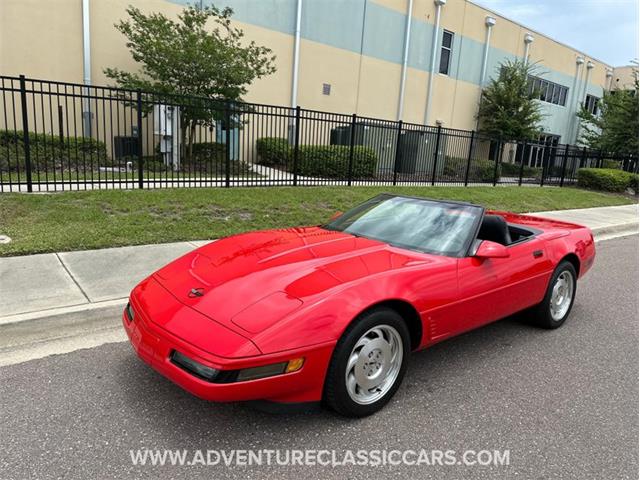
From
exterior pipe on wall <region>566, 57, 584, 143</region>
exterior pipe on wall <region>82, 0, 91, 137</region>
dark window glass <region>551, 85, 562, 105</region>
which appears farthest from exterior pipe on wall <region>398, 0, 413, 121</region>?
exterior pipe on wall <region>566, 57, 584, 143</region>

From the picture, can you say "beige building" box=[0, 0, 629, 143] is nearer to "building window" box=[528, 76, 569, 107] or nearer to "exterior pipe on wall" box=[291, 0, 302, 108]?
"exterior pipe on wall" box=[291, 0, 302, 108]

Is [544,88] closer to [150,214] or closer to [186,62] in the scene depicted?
[186,62]

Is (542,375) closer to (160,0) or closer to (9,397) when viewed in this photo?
(9,397)

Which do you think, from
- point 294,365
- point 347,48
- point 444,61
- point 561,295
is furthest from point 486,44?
point 294,365

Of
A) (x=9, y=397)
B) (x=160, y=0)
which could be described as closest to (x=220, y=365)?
(x=9, y=397)

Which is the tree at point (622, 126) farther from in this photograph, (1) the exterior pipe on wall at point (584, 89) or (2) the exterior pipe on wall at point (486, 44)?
(1) the exterior pipe on wall at point (584, 89)

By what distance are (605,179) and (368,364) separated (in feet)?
A: 71.1

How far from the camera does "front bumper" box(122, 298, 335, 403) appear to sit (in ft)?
7.63

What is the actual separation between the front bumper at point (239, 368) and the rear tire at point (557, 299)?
2.75 metres

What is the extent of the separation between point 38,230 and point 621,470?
6.73 meters

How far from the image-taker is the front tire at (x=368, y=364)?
262 centimetres

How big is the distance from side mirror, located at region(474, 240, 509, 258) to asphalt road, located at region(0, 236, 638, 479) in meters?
0.91

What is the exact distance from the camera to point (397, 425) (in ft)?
9.22

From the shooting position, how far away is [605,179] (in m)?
20.4
